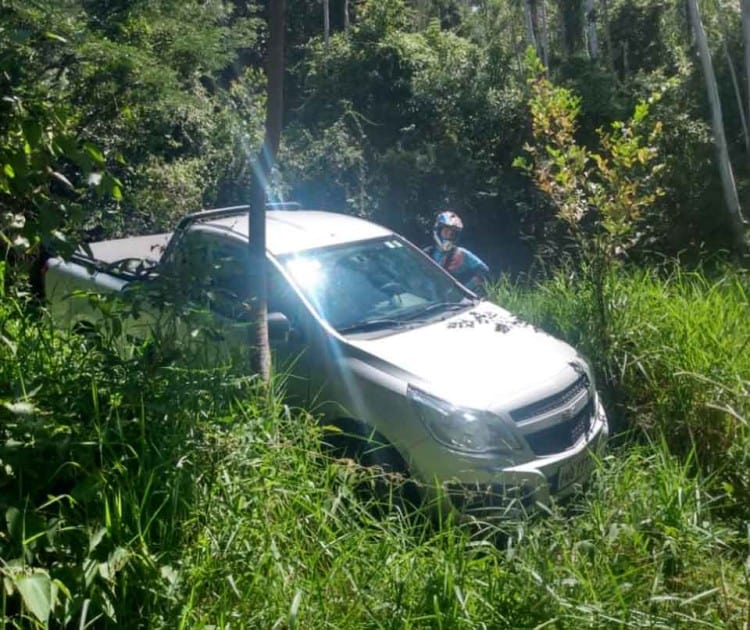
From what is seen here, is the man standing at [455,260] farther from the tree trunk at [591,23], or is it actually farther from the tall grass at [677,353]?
the tree trunk at [591,23]

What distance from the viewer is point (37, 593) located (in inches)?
99.6

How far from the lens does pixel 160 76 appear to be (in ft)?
31.5

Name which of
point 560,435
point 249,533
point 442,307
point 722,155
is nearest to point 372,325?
point 442,307

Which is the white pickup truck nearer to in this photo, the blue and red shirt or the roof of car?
the roof of car

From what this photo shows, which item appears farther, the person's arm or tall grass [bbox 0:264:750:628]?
the person's arm

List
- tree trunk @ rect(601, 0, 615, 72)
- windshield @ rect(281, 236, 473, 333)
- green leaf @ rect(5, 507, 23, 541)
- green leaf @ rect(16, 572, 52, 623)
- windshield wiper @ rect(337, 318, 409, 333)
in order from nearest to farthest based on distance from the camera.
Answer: green leaf @ rect(16, 572, 52, 623) → green leaf @ rect(5, 507, 23, 541) → windshield wiper @ rect(337, 318, 409, 333) → windshield @ rect(281, 236, 473, 333) → tree trunk @ rect(601, 0, 615, 72)

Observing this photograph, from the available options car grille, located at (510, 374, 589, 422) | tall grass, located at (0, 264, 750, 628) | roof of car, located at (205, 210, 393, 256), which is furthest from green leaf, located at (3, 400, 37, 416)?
roof of car, located at (205, 210, 393, 256)

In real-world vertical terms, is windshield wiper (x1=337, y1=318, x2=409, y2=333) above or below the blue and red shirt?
above

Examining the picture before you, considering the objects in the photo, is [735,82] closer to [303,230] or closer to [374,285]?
[303,230]

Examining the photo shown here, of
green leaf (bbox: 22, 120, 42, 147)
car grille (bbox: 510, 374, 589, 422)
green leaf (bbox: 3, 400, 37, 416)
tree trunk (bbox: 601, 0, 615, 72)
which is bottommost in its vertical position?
car grille (bbox: 510, 374, 589, 422)

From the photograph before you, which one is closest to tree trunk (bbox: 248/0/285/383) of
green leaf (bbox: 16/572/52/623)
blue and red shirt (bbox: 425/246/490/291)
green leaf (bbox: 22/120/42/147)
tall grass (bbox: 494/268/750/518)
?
green leaf (bbox: 22/120/42/147)

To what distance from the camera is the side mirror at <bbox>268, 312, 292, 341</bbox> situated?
188 inches

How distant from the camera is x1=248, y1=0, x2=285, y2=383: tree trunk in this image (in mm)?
4324

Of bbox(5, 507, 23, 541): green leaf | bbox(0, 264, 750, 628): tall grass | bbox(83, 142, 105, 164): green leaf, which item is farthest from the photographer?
bbox(83, 142, 105, 164): green leaf
